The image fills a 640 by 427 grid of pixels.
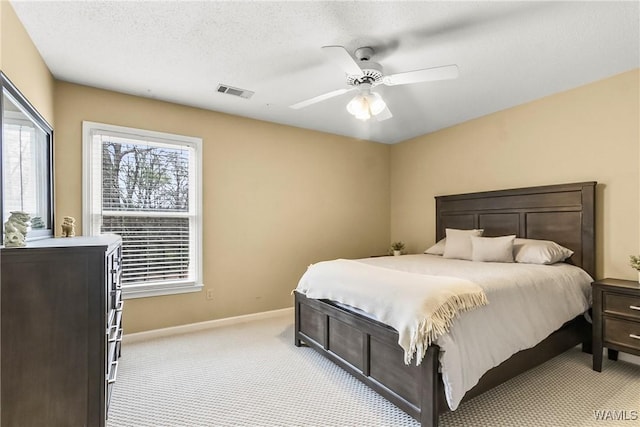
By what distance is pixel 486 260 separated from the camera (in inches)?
132

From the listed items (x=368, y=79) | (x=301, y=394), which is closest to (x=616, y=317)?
(x=301, y=394)

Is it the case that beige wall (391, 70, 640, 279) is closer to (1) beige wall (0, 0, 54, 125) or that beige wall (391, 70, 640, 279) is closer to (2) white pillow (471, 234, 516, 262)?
(2) white pillow (471, 234, 516, 262)

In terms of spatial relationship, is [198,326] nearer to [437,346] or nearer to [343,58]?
[437,346]

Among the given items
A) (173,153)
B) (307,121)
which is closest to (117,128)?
(173,153)

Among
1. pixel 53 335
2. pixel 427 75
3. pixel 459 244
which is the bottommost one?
pixel 53 335

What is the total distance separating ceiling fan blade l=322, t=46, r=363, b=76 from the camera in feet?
6.48

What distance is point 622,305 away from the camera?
2559 mm

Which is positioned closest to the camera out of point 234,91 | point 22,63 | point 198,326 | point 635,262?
point 22,63

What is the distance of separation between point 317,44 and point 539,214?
9.69 ft

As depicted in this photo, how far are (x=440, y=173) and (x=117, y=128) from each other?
161 inches

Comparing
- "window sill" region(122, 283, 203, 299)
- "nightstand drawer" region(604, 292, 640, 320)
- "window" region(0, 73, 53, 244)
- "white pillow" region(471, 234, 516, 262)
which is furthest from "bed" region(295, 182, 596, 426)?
"window" region(0, 73, 53, 244)

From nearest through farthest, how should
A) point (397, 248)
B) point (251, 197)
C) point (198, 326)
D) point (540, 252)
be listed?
point (540, 252) → point (198, 326) → point (251, 197) → point (397, 248)

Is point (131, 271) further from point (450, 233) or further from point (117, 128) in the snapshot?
point (450, 233)

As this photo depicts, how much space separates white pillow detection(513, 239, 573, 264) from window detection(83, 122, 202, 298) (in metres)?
3.49
